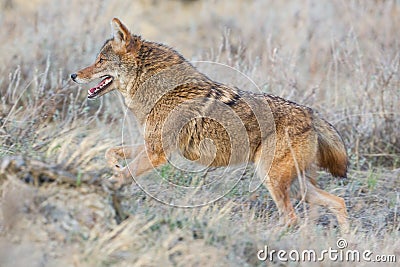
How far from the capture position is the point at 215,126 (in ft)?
19.1

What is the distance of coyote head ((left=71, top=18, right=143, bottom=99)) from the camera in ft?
19.7

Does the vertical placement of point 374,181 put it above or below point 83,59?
below

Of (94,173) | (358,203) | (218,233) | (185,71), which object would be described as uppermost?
(185,71)

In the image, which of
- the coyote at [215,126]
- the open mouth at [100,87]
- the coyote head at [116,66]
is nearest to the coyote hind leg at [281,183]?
the coyote at [215,126]

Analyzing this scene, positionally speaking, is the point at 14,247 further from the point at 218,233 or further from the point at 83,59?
the point at 83,59

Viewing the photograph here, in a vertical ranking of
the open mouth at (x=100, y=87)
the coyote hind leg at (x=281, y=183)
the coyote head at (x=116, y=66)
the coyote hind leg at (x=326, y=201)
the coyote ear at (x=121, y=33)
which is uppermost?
the coyote ear at (x=121, y=33)

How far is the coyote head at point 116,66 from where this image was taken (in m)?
6.00

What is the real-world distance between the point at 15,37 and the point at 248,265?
19.5ft

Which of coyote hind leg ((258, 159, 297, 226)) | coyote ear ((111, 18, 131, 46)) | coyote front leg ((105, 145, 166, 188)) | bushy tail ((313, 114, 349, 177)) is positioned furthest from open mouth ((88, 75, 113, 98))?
bushy tail ((313, 114, 349, 177))

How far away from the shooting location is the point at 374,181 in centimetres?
678

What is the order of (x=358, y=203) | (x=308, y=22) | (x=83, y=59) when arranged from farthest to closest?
(x=308, y=22) → (x=83, y=59) → (x=358, y=203)

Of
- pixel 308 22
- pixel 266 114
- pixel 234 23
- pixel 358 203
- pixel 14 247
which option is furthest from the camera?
pixel 234 23

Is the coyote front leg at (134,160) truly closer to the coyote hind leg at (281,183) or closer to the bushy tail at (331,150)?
the coyote hind leg at (281,183)

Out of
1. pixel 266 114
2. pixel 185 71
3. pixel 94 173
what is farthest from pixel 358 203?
pixel 94 173
